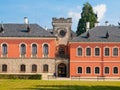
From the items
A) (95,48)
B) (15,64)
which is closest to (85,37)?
(95,48)

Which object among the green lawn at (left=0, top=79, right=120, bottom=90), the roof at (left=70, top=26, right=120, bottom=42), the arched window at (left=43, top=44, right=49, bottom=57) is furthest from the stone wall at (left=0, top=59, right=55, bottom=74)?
the green lawn at (left=0, top=79, right=120, bottom=90)

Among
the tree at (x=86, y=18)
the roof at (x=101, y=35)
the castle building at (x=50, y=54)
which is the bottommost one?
the castle building at (x=50, y=54)

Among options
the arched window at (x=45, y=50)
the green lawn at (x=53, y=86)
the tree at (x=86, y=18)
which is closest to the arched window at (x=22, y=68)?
the arched window at (x=45, y=50)

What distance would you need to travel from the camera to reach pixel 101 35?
7531 cm

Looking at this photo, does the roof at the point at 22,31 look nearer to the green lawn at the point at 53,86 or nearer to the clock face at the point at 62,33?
the clock face at the point at 62,33

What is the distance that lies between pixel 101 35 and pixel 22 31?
13594 mm

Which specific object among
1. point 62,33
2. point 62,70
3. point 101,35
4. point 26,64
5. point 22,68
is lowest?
point 62,70

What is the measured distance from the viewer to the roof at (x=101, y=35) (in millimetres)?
74062

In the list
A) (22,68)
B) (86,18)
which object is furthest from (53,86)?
(86,18)

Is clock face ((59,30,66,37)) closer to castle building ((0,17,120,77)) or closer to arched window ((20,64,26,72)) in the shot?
castle building ((0,17,120,77))

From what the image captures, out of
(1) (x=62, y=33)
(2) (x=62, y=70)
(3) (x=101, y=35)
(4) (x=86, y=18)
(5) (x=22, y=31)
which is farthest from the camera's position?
(4) (x=86, y=18)

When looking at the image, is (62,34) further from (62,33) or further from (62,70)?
(62,70)

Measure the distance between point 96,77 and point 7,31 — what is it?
17.0 meters

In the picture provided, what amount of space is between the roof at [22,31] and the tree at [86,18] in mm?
19226
